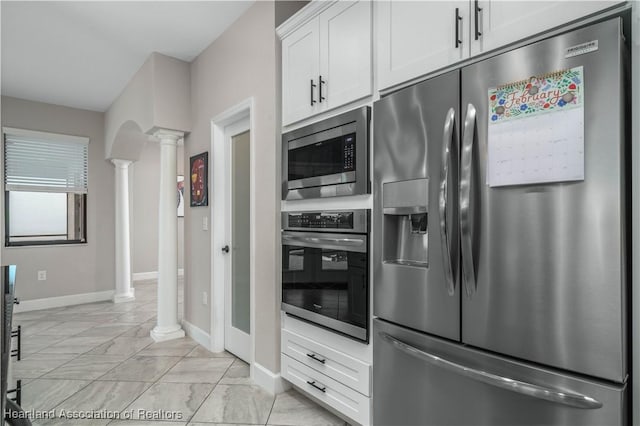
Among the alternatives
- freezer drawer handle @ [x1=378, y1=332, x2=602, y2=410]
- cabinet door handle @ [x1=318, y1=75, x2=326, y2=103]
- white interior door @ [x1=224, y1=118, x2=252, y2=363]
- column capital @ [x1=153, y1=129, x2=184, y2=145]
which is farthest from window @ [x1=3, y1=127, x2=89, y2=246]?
freezer drawer handle @ [x1=378, y1=332, x2=602, y2=410]

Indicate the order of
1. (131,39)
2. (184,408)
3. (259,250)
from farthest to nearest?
(131,39) < (259,250) < (184,408)

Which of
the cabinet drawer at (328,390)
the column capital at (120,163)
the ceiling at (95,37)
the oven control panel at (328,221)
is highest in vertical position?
the ceiling at (95,37)

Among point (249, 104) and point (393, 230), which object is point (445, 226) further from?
point (249, 104)

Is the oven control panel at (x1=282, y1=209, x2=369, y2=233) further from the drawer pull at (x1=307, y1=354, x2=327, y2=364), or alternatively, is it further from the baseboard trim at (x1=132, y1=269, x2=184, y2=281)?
the baseboard trim at (x1=132, y1=269, x2=184, y2=281)

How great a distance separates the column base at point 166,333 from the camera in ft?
11.4

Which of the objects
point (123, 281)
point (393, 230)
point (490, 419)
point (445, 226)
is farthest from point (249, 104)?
point (123, 281)

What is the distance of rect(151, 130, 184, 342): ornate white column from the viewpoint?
3576mm

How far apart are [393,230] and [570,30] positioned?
96 centimetres

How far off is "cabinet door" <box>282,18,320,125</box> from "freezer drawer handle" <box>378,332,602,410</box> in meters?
1.46

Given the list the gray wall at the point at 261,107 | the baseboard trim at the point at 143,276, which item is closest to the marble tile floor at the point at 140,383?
the gray wall at the point at 261,107

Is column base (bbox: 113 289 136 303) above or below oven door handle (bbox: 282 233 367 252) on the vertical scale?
below

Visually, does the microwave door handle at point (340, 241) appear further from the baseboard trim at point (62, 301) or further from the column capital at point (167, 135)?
the baseboard trim at point (62, 301)

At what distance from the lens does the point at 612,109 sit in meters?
0.98

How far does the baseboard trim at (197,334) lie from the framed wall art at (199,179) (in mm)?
1239
